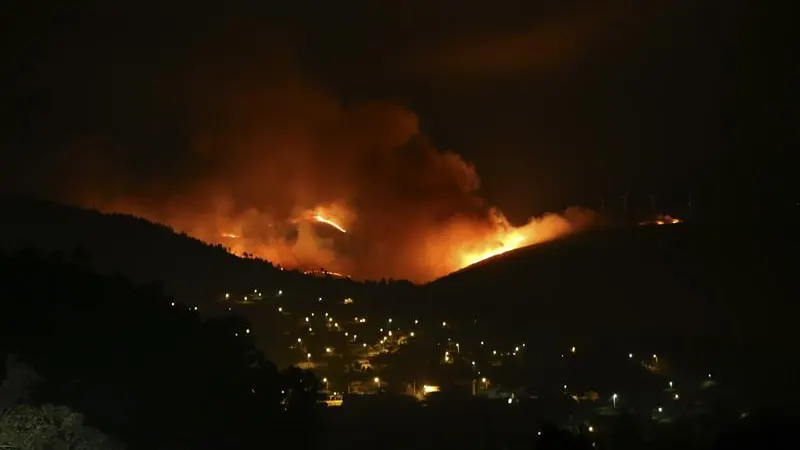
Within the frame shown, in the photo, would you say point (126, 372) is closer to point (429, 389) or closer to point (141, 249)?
point (429, 389)

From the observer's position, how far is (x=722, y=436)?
14.2 meters

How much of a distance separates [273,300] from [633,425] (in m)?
14.5

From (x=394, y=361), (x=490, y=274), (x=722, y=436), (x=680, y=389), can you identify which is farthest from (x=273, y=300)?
(x=722, y=436)

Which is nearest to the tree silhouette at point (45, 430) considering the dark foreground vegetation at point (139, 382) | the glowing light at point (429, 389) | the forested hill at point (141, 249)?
the dark foreground vegetation at point (139, 382)

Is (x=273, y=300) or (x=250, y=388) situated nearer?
(x=250, y=388)

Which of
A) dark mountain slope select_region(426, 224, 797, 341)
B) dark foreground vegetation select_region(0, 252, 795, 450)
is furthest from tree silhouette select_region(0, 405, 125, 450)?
dark mountain slope select_region(426, 224, 797, 341)

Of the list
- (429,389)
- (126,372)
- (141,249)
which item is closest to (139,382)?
(126,372)

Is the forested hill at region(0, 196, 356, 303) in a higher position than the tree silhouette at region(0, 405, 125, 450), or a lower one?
higher

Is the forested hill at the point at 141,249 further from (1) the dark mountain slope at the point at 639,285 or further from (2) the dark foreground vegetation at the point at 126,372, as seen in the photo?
(2) the dark foreground vegetation at the point at 126,372

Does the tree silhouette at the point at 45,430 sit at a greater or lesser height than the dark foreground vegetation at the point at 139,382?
lesser

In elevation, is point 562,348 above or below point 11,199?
below

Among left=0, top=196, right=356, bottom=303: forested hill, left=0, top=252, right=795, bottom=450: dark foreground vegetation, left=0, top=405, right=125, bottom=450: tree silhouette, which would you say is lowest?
left=0, top=405, right=125, bottom=450: tree silhouette

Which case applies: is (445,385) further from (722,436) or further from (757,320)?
(757,320)

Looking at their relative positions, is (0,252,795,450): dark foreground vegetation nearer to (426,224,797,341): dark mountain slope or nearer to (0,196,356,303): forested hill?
(0,196,356,303): forested hill
